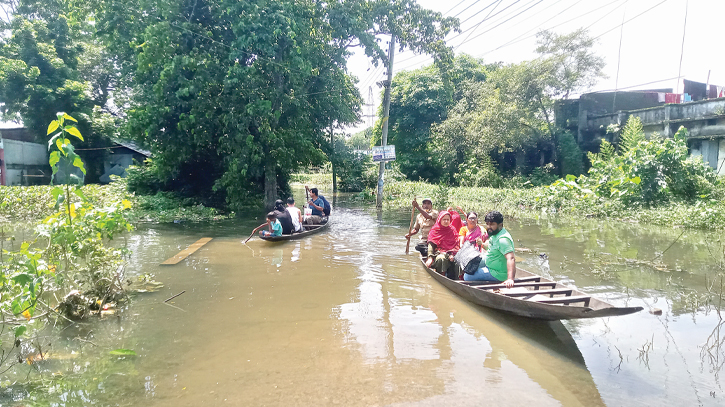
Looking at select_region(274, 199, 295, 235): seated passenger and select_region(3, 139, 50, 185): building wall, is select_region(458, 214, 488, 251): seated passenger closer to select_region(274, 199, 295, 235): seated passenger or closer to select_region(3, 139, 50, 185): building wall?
select_region(274, 199, 295, 235): seated passenger

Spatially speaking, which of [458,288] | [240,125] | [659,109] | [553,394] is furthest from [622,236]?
[240,125]

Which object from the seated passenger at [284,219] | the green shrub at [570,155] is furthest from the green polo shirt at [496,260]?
the green shrub at [570,155]

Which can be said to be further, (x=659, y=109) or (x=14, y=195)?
(x=659, y=109)

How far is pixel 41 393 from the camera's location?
402 centimetres

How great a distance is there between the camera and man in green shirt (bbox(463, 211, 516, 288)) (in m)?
5.91

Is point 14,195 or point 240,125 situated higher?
point 240,125

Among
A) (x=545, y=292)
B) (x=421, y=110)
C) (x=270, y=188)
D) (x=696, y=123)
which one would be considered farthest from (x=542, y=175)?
(x=545, y=292)

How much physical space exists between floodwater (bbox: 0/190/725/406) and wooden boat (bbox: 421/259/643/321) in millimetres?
335

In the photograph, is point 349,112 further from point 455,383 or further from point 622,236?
point 455,383

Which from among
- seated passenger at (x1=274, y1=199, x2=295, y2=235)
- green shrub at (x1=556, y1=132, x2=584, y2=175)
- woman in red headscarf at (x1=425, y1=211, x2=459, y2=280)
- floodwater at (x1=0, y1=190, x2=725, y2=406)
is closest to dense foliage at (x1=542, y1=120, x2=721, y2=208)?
floodwater at (x1=0, y1=190, x2=725, y2=406)

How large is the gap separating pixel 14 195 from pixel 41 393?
47.2 ft

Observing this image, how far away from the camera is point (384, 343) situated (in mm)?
5344

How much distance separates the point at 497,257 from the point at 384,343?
2.21 m

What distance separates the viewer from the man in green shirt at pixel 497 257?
233 inches
